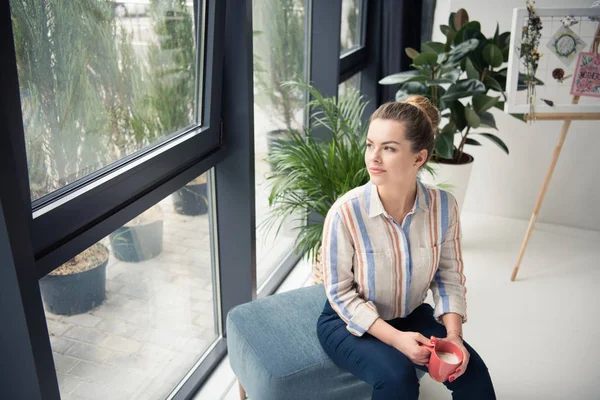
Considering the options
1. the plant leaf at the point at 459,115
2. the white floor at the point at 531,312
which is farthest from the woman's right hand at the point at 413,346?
the plant leaf at the point at 459,115

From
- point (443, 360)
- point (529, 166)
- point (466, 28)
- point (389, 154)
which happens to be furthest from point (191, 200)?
point (529, 166)

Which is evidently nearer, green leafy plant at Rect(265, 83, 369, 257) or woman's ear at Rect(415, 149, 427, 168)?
woman's ear at Rect(415, 149, 427, 168)

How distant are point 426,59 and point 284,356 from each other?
177 cm

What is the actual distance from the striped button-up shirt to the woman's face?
0.08 m

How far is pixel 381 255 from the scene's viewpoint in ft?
A: 5.52

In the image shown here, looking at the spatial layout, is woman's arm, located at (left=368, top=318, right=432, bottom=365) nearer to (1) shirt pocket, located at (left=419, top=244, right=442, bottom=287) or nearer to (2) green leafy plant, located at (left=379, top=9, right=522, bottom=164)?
(1) shirt pocket, located at (left=419, top=244, right=442, bottom=287)

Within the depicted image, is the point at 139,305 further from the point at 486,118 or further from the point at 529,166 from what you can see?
the point at 529,166

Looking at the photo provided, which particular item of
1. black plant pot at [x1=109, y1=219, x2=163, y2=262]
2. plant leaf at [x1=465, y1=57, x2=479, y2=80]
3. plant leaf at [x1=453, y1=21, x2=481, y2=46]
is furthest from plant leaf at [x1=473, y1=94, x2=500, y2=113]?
black plant pot at [x1=109, y1=219, x2=163, y2=262]

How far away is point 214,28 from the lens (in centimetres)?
180

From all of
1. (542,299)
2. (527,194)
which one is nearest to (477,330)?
(542,299)

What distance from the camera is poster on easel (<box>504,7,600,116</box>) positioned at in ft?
8.07

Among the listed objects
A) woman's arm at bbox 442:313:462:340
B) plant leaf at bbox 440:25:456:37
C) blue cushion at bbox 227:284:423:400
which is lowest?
blue cushion at bbox 227:284:423:400

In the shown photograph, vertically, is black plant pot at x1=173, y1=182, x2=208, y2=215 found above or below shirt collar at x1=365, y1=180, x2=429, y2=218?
below

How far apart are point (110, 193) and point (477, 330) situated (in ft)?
5.54
